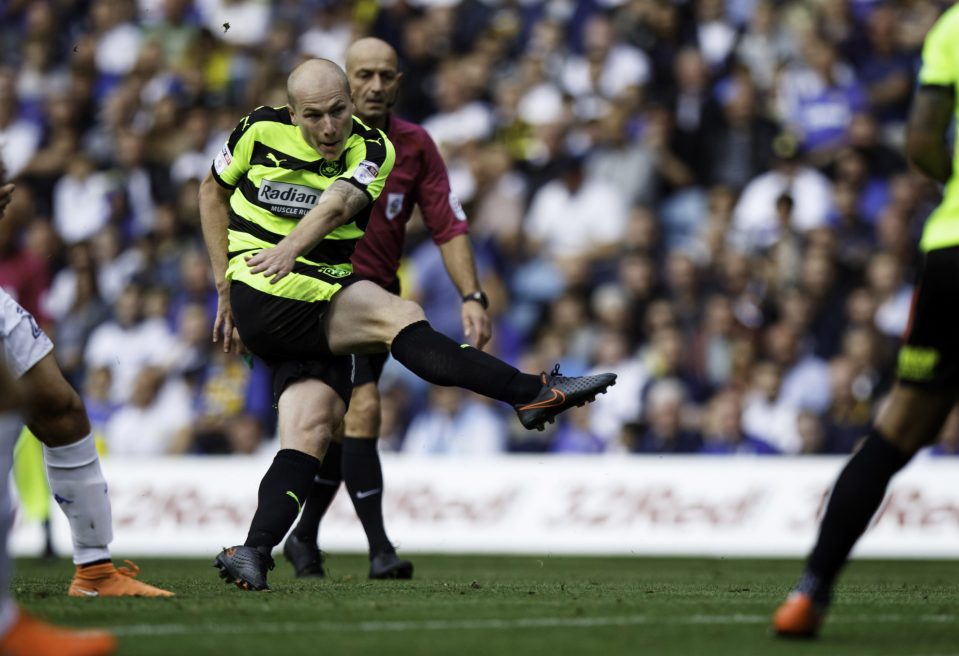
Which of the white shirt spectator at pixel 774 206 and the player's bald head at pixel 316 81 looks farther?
the white shirt spectator at pixel 774 206

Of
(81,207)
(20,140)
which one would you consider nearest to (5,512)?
(81,207)

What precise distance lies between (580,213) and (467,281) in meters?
6.60

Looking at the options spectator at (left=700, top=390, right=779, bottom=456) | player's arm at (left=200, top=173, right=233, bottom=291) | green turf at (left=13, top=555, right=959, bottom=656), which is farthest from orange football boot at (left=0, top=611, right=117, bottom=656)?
spectator at (left=700, top=390, right=779, bottom=456)

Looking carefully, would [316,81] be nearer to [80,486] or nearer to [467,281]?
[80,486]

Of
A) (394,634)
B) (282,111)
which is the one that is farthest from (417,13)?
(394,634)

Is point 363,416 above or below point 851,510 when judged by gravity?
above

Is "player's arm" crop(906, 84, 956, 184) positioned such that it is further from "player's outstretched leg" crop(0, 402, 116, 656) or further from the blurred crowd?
the blurred crowd

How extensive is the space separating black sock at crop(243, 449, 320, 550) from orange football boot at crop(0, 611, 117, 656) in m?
2.56

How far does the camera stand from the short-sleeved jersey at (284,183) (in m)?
6.73

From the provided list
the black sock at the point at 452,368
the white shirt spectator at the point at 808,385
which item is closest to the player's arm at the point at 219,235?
the black sock at the point at 452,368

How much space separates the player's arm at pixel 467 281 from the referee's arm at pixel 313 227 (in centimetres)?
173

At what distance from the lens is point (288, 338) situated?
6688 millimetres

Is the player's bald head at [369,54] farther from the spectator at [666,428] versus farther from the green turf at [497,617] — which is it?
the spectator at [666,428]

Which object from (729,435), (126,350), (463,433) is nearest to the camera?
(729,435)
